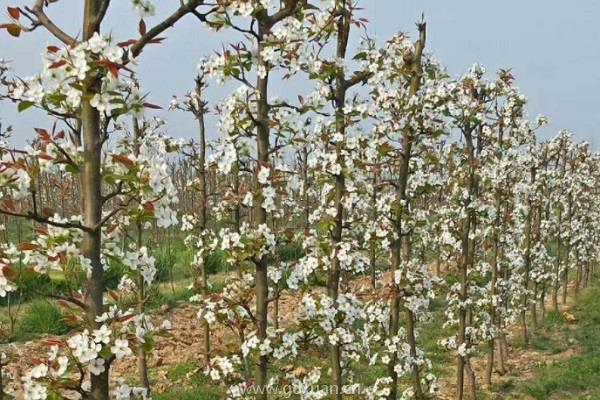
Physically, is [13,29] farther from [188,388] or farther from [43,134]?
[188,388]

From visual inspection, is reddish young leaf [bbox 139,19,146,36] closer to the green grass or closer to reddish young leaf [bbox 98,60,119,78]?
reddish young leaf [bbox 98,60,119,78]

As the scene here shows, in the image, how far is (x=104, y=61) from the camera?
6.79 ft

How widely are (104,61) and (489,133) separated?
23.8 feet

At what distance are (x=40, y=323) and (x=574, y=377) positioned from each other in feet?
31.1

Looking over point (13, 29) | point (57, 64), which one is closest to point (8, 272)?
point (57, 64)

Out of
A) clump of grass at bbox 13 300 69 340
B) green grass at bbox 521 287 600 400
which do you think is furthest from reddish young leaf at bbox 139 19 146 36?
clump of grass at bbox 13 300 69 340

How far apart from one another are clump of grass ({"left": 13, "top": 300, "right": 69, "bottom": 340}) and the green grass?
8.27m

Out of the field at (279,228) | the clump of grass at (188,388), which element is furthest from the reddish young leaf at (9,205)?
the clump of grass at (188,388)

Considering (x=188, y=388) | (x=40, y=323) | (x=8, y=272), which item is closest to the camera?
(x=8, y=272)

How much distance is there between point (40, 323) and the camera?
1081cm

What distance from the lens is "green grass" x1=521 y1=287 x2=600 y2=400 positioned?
350 inches

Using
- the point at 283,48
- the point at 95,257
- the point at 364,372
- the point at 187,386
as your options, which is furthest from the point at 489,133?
the point at 95,257

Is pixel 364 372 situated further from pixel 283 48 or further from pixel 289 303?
pixel 283 48

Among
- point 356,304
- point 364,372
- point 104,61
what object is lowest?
point 364,372
